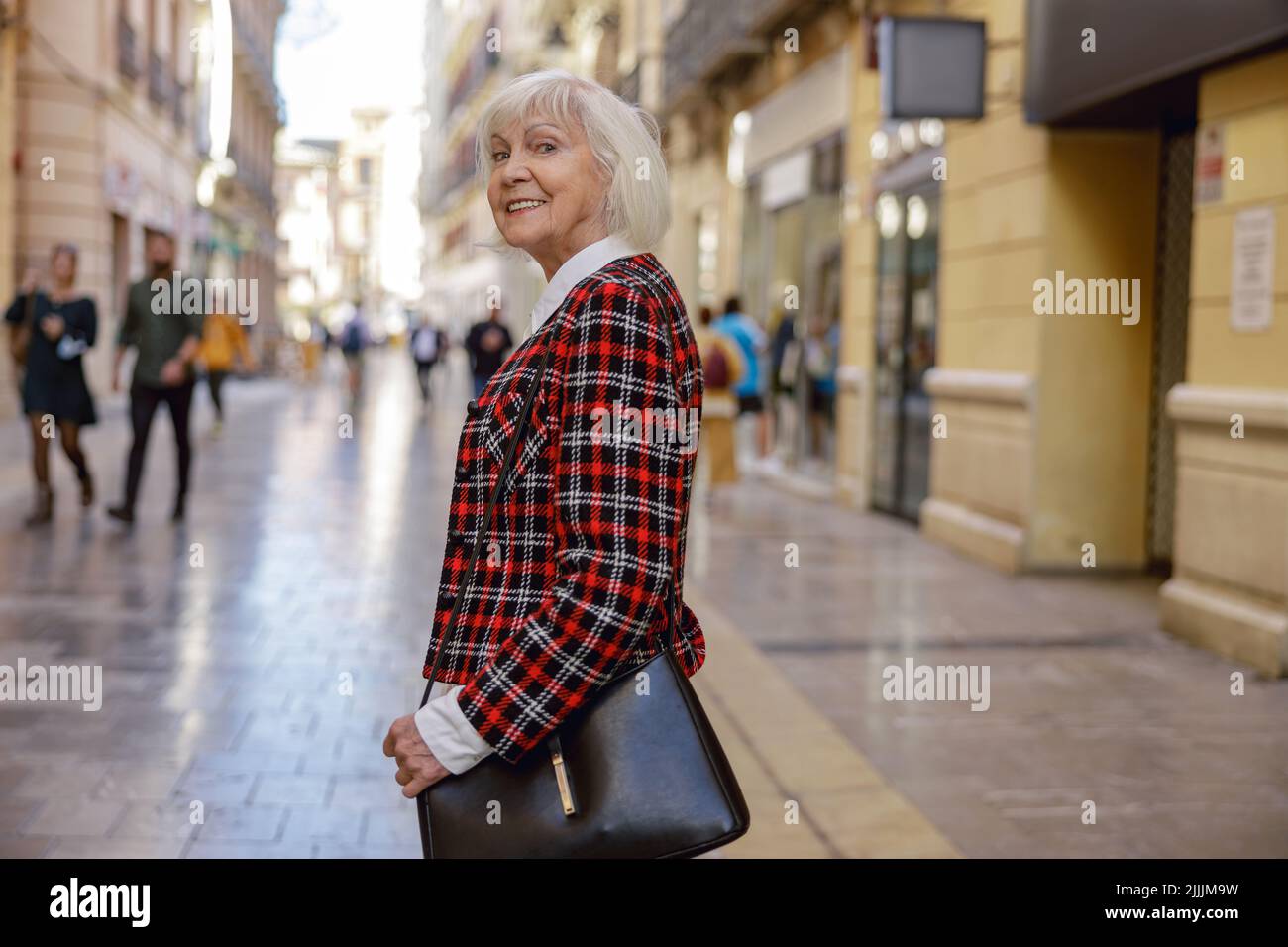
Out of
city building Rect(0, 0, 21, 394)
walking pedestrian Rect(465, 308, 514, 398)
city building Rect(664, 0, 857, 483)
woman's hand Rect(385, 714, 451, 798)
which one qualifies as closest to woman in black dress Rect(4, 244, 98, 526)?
city building Rect(664, 0, 857, 483)

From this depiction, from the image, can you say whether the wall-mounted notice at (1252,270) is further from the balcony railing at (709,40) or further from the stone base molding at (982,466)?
the balcony railing at (709,40)

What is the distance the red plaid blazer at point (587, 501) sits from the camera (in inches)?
71.7

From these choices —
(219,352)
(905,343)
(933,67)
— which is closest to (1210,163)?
(933,67)

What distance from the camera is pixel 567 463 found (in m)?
1.85

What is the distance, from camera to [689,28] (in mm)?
20391

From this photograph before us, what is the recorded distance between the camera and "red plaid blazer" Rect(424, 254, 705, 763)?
1.82m

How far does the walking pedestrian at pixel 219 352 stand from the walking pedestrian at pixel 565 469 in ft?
57.3

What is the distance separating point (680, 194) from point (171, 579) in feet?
51.3

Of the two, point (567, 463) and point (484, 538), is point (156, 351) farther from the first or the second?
point (567, 463)

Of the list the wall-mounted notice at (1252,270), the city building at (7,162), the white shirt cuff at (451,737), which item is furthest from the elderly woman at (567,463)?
the city building at (7,162)

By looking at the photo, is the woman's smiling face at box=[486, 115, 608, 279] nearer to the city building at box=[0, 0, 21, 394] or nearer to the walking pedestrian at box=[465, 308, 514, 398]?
the walking pedestrian at box=[465, 308, 514, 398]

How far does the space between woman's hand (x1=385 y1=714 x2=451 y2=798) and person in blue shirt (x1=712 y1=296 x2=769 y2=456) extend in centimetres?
1103

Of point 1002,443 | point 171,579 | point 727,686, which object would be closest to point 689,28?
point 1002,443

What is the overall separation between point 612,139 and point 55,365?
9183mm
